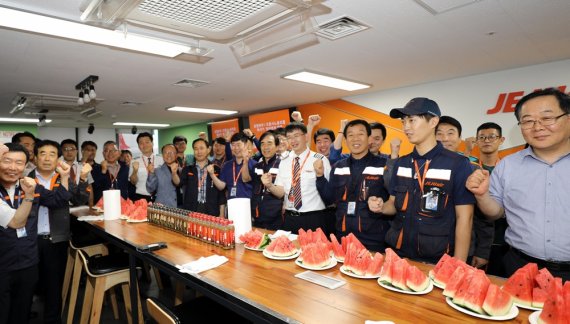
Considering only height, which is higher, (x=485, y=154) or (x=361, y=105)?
(x=361, y=105)

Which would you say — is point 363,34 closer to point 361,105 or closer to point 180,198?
point 180,198

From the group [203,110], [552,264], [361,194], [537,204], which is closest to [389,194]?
[361,194]

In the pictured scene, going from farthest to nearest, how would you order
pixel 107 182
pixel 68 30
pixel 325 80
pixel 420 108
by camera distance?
pixel 325 80
pixel 107 182
pixel 68 30
pixel 420 108

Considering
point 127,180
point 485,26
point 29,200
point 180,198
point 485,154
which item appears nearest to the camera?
point 29,200

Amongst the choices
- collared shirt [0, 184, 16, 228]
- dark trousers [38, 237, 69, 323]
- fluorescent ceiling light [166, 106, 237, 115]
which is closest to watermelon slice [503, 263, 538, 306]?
collared shirt [0, 184, 16, 228]

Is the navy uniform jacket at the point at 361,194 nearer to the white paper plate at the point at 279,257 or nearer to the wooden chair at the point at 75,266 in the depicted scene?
the white paper plate at the point at 279,257

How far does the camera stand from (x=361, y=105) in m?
8.20

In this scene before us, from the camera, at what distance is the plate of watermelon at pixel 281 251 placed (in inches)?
76.1

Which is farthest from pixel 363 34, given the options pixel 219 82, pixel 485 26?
pixel 219 82

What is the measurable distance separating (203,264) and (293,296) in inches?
26.9

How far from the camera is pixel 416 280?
4.57 ft

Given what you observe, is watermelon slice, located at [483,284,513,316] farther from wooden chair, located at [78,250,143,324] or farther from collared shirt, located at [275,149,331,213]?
wooden chair, located at [78,250,143,324]

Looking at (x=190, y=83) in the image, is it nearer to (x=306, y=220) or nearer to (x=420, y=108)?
(x=306, y=220)

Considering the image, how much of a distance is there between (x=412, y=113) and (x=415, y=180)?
1.47ft
